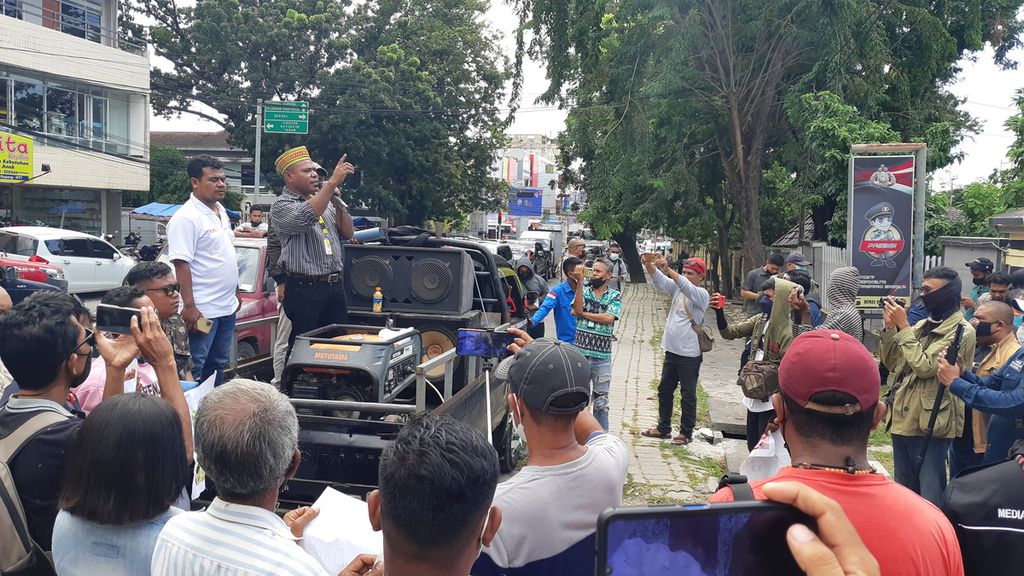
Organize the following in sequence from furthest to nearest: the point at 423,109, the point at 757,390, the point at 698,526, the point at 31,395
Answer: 1. the point at 423,109
2. the point at 757,390
3. the point at 31,395
4. the point at 698,526

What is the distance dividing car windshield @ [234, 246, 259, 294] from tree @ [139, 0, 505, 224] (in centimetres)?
2011

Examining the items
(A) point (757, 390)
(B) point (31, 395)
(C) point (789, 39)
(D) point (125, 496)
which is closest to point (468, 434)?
(D) point (125, 496)

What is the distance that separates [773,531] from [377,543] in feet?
3.94

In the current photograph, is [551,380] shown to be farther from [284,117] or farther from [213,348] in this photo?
[284,117]

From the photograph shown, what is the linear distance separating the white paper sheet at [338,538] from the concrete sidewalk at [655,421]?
4.24 metres

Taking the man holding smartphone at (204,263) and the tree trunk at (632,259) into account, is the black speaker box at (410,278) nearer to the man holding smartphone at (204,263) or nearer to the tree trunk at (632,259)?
the man holding smartphone at (204,263)

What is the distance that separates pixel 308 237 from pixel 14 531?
11.2ft

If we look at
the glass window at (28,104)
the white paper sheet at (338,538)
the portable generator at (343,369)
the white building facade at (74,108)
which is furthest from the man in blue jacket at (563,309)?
the glass window at (28,104)

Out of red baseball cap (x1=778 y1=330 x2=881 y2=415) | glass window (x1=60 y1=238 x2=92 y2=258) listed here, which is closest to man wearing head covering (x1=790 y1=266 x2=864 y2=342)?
red baseball cap (x1=778 y1=330 x2=881 y2=415)

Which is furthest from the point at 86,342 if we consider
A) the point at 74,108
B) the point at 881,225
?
the point at 74,108

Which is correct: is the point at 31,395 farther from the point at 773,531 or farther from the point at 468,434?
the point at 773,531

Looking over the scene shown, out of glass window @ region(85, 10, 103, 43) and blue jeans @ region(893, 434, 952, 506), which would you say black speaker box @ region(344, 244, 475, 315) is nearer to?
blue jeans @ region(893, 434, 952, 506)

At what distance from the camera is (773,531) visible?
1.61 meters

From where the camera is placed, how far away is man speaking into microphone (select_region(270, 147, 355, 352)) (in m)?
5.31
